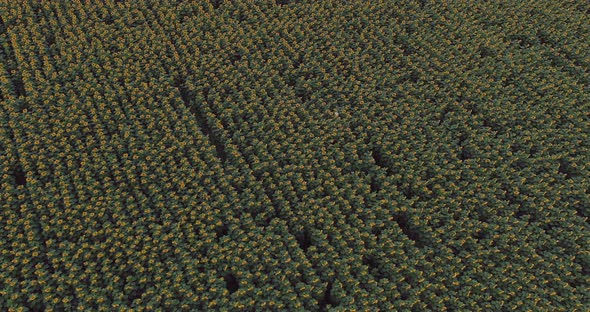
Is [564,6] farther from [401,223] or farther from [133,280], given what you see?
[133,280]

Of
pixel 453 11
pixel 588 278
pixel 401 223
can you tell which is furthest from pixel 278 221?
pixel 453 11

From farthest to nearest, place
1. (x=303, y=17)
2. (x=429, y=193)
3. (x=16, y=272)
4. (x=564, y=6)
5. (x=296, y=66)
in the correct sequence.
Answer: (x=564, y=6) < (x=303, y=17) < (x=296, y=66) < (x=429, y=193) < (x=16, y=272)

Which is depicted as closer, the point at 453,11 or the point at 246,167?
the point at 246,167

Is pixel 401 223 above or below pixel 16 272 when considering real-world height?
below

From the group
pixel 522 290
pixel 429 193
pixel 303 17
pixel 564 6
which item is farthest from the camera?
pixel 564 6

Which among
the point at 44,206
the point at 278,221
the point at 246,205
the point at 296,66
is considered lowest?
the point at 278,221

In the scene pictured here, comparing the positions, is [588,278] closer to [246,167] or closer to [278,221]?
[278,221]
